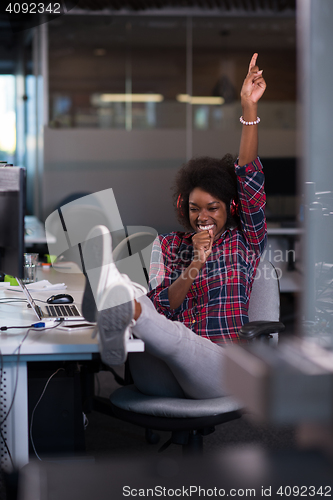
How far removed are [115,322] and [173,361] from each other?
30 centimetres

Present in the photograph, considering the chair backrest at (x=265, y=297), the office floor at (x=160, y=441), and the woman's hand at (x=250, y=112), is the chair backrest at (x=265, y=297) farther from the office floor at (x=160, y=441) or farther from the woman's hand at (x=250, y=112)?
the office floor at (x=160, y=441)

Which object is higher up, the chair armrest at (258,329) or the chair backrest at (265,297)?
the chair backrest at (265,297)

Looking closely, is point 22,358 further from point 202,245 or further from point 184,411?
point 202,245

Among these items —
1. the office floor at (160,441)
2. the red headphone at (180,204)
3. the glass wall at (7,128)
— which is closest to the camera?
the red headphone at (180,204)

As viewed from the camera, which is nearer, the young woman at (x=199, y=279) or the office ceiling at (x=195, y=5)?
the young woman at (x=199, y=279)

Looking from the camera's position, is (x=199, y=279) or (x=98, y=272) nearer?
(x=98, y=272)

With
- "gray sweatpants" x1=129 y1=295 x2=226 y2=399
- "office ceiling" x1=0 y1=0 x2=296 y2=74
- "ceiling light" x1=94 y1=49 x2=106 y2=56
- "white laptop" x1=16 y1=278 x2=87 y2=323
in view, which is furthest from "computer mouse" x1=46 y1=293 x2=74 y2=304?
"ceiling light" x1=94 y1=49 x2=106 y2=56

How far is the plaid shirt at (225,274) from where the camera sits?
2016mm

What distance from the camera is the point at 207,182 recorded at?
7.33ft

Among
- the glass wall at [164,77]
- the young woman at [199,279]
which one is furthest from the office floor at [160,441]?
the glass wall at [164,77]

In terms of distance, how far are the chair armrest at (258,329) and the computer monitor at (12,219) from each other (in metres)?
0.76

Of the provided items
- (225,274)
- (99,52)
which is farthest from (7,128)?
(225,274)

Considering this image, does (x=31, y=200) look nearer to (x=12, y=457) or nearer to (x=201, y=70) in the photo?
(x=201, y=70)

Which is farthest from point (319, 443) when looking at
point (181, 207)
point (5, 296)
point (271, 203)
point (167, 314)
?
point (271, 203)
